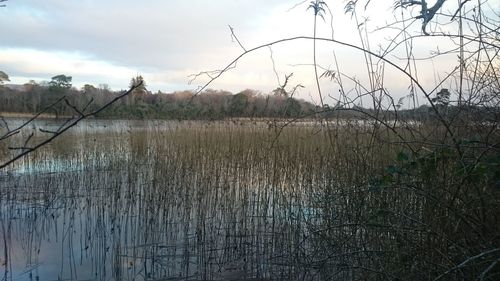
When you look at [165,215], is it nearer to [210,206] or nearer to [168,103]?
[210,206]

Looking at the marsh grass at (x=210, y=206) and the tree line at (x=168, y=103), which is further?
the marsh grass at (x=210, y=206)

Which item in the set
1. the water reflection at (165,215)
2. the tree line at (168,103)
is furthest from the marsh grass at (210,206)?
the tree line at (168,103)

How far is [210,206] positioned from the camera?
18.5 feet

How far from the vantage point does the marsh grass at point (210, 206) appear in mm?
3523

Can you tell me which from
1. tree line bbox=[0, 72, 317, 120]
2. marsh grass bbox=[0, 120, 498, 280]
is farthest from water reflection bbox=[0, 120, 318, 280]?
tree line bbox=[0, 72, 317, 120]

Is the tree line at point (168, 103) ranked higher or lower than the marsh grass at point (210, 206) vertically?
higher

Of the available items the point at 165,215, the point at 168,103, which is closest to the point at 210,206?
the point at 165,215

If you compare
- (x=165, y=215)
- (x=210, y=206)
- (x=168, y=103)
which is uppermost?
(x=168, y=103)

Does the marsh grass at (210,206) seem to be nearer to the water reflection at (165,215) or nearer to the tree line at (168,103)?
the water reflection at (165,215)

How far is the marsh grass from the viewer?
3.52m

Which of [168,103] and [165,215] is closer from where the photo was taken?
[165,215]

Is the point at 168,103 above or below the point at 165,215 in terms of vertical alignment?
above

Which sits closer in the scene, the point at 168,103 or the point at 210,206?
the point at 210,206

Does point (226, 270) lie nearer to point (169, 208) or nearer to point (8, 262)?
point (169, 208)
